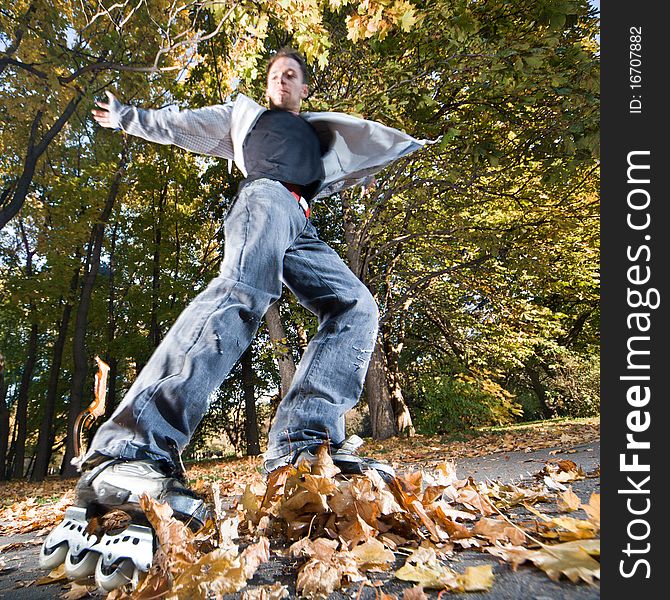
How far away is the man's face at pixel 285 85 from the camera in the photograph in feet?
8.27

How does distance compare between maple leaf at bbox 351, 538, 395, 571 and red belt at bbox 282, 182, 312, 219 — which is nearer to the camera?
maple leaf at bbox 351, 538, 395, 571

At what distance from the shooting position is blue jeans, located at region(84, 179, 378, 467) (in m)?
1.51

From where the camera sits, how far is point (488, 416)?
1264cm

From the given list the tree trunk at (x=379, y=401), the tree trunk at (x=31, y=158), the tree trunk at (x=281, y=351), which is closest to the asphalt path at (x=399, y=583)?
the tree trunk at (x=281, y=351)

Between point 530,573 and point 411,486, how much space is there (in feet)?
2.13

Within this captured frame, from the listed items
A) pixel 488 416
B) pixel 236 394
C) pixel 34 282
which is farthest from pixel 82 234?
pixel 488 416

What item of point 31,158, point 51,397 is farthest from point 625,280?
point 51,397

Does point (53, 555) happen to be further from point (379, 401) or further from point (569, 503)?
point (379, 401)

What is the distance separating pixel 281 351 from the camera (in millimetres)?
9469

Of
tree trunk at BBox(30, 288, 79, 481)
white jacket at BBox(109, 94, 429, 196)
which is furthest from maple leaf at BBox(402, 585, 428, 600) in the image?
tree trunk at BBox(30, 288, 79, 481)

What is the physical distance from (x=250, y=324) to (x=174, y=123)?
1.13 meters

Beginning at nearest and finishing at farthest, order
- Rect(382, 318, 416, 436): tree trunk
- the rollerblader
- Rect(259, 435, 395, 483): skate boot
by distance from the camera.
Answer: the rollerblader < Rect(259, 435, 395, 483): skate boot < Rect(382, 318, 416, 436): tree trunk

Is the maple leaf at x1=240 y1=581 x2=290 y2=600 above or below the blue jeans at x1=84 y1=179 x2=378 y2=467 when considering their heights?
below

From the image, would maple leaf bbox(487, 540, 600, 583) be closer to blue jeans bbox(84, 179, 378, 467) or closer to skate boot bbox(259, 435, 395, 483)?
skate boot bbox(259, 435, 395, 483)
